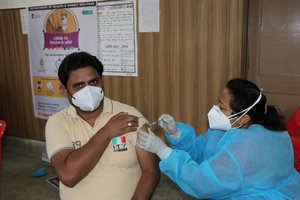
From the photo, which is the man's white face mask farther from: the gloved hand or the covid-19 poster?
the covid-19 poster

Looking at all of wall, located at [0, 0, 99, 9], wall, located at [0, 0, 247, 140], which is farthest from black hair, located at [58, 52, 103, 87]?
wall, located at [0, 0, 99, 9]

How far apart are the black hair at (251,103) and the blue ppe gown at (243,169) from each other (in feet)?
0.23

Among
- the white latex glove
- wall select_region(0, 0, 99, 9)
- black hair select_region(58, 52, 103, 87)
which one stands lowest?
the white latex glove

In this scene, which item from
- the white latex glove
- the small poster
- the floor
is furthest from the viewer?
the small poster

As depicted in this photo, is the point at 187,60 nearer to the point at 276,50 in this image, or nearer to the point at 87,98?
the point at 276,50

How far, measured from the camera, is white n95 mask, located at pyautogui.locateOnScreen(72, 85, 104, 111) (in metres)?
1.58

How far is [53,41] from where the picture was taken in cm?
343

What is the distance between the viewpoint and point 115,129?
1418mm

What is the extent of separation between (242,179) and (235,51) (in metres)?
1.48

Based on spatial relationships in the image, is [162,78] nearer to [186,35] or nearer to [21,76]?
[186,35]

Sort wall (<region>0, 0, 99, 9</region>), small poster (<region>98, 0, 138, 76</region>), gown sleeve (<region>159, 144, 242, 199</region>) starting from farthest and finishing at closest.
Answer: wall (<region>0, 0, 99, 9</region>) < small poster (<region>98, 0, 138, 76</region>) < gown sleeve (<region>159, 144, 242, 199</region>)

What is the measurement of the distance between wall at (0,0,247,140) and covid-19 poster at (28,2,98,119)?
20.8 inches

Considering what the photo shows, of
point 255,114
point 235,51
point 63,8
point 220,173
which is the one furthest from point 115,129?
point 63,8

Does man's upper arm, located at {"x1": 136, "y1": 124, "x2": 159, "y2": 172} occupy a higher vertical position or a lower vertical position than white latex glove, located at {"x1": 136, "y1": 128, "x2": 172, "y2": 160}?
lower
